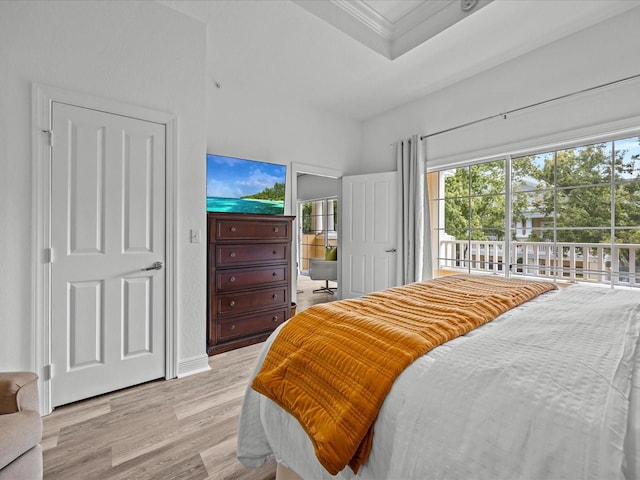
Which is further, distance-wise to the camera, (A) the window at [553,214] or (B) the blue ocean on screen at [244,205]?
(B) the blue ocean on screen at [244,205]

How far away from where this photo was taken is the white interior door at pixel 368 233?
4098 millimetres

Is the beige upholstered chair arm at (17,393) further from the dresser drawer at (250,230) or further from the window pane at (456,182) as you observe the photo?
the window pane at (456,182)

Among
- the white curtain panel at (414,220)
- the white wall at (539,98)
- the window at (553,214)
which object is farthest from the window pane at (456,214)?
the white wall at (539,98)

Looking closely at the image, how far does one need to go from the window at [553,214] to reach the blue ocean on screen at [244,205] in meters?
2.17

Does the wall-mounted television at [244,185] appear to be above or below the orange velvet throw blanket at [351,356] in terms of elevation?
above

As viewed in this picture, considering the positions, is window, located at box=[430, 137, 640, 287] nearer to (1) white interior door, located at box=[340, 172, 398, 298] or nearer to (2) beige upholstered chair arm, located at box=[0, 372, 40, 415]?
(1) white interior door, located at box=[340, 172, 398, 298]

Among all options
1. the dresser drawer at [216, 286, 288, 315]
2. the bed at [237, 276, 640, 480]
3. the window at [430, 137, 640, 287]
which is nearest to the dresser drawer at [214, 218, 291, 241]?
the dresser drawer at [216, 286, 288, 315]

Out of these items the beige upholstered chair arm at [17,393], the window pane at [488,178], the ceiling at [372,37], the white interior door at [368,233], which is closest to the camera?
the beige upholstered chair arm at [17,393]

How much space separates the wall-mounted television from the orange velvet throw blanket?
85.9 inches

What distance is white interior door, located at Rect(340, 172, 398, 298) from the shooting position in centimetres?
410

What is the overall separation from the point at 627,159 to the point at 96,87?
4.20m

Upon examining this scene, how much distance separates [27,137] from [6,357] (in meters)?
1.32

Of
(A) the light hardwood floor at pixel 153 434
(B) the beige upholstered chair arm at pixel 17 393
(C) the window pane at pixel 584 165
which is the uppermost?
(C) the window pane at pixel 584 165

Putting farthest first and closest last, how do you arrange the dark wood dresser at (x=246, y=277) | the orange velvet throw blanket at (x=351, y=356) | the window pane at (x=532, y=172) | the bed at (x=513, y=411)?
the window pane at (x=532, y=172)
the dark wood dresser at (x=246, y=277)
the orange velvet throw blanket at (x=351, y=356)
the bed at (x=513, y=411)
